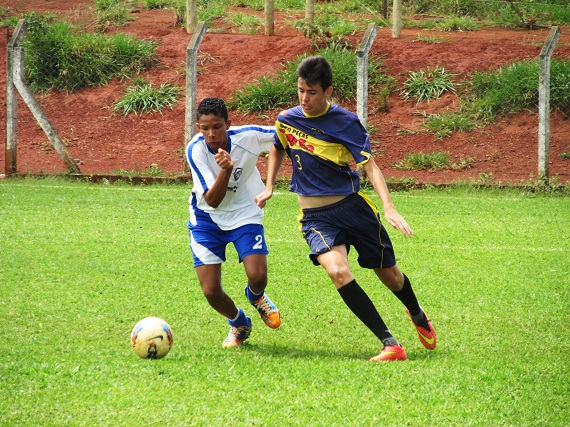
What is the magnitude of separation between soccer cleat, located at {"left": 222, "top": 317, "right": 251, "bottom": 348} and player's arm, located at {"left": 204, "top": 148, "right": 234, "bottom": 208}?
83 cm

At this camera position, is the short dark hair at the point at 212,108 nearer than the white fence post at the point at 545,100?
Yes

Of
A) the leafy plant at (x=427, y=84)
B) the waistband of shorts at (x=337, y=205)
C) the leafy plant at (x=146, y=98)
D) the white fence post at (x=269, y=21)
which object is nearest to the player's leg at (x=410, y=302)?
the waistband of shorts at (x=337, y=205)

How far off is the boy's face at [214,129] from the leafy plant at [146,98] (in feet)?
38.2

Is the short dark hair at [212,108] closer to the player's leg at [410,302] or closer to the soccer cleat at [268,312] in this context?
the soccer cleat at [268,312]

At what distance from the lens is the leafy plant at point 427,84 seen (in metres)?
16.8

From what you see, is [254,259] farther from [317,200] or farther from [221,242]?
[317,200]

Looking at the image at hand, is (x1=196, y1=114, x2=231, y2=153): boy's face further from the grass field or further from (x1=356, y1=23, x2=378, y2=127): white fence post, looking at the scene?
(x1=356, y1=23, x2=378, y2=127): white fence post

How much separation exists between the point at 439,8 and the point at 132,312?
1654cm

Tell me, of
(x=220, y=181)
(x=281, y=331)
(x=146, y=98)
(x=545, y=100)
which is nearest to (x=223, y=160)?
(x=220, y=181)

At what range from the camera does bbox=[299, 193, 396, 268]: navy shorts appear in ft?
18.4

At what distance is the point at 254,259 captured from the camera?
19.5ft

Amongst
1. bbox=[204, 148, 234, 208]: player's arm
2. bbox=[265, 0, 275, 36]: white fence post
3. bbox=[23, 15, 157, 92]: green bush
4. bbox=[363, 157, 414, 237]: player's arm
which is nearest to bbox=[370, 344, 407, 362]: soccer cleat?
bbox=[363, 157, 414, 237]: player's arm

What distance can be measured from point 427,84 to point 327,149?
38.6ft

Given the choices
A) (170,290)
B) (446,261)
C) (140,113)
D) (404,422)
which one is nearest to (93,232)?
(170,290)
